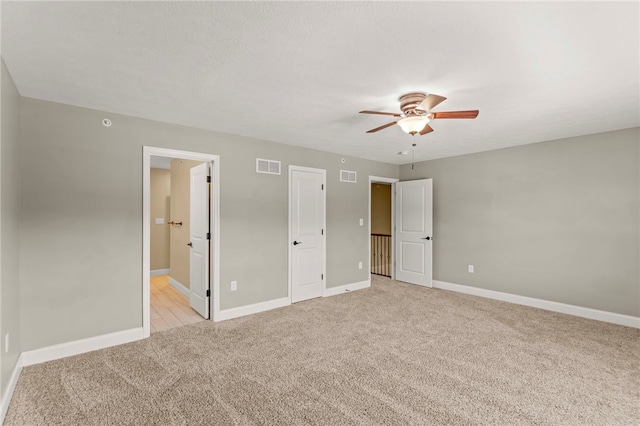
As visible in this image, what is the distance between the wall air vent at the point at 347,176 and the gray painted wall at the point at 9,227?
4.10 metres

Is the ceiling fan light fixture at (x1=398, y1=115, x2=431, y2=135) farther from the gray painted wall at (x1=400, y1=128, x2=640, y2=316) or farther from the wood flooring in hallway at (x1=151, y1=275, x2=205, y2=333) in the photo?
the wood flooring in hallway at (x1=151, y1=275, x2=205, y2=333)

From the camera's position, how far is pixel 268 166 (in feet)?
Result: 14.2

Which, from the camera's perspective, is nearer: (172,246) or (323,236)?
(323,236)

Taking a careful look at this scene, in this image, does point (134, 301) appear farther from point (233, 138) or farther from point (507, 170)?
point (507, 170)

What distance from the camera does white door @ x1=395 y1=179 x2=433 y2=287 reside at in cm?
564

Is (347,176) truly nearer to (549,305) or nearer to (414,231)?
(414,231)

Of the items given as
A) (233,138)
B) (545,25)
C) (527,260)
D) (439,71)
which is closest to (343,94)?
(439,71)

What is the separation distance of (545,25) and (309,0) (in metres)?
1.37

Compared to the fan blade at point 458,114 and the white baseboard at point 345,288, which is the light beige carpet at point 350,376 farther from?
the fan blade at point 458,114

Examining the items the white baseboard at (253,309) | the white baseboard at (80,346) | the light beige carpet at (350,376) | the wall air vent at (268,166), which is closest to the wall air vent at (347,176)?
the wall air vent at (268,166)

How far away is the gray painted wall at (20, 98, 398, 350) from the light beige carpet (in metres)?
0.46

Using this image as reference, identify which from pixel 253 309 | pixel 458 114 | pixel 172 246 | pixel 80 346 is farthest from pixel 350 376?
pixel 172 246

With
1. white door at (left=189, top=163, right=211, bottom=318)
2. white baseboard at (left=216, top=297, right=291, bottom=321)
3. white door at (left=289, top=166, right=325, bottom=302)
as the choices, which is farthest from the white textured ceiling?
white baseboard at (left=216, top=297, right=291, bottom=321)

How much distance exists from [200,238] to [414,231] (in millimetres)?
3938
